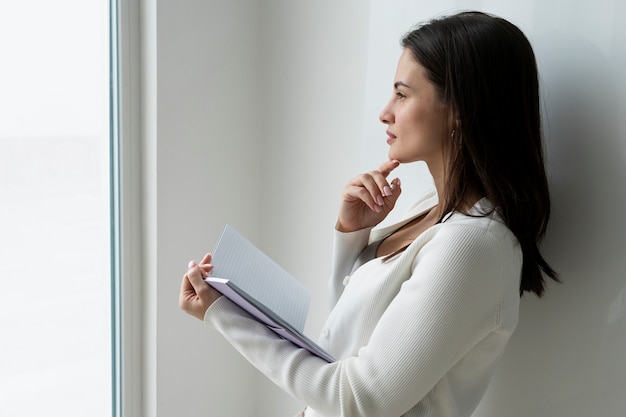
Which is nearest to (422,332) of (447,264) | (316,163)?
(447,264)

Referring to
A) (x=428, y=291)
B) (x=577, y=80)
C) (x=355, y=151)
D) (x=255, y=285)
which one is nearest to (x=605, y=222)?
(x=577, y=80)

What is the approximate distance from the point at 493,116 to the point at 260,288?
0.52 meters

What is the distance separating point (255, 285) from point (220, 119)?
83cm

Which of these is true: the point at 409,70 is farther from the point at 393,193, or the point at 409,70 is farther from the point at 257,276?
the point at 257,276

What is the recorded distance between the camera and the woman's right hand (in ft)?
4.20

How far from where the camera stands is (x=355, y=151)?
5.87ft

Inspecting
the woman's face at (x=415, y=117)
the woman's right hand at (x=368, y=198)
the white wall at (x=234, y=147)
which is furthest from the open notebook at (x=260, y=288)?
the white wall at (x=234, y=147)

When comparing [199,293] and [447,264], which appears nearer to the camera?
[447,264]

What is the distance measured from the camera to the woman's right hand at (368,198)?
1279 millimetres

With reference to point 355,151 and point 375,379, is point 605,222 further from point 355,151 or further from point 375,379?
point 355,151
